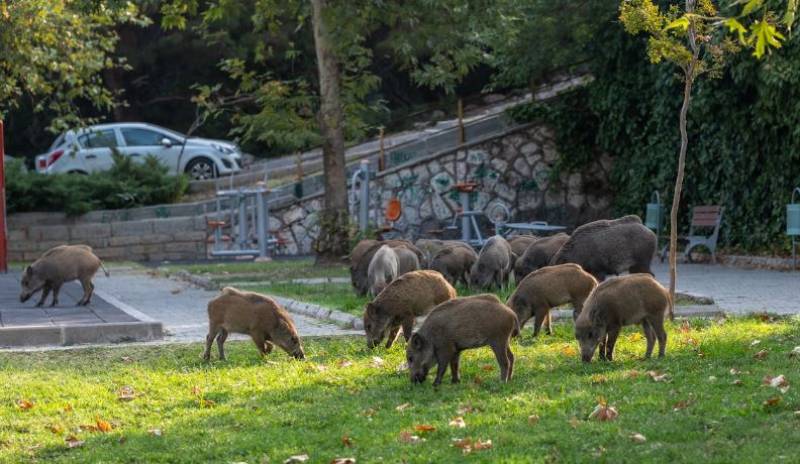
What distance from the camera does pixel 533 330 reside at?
41.5ft

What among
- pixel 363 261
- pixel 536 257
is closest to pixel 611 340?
pixel 536 257

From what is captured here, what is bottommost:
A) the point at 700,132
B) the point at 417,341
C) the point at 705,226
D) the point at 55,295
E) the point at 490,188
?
the point at 417,341

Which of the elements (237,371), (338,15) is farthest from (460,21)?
(237,371)

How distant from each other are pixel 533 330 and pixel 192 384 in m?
3.92

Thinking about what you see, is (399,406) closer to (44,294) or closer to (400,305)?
(400,305)

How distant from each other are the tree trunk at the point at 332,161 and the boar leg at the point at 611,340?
42.0ft

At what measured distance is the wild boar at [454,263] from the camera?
17.0 meters

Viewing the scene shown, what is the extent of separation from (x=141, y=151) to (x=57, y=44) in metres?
11.3

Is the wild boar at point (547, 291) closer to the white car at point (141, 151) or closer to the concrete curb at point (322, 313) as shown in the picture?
the concrete curb at point (322, 313)

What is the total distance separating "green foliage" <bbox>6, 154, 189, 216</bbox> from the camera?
29.8 meters

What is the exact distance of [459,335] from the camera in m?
9.58

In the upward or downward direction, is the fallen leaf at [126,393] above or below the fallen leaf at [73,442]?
above

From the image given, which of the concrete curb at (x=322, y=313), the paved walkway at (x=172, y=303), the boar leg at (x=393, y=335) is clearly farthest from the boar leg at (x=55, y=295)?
the boar leg at (x=393, y=335)

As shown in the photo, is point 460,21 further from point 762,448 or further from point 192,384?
point 762,448
